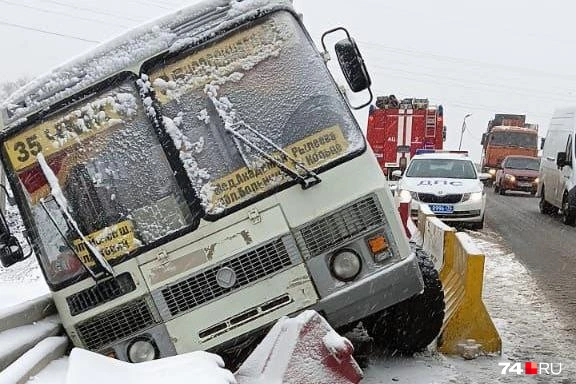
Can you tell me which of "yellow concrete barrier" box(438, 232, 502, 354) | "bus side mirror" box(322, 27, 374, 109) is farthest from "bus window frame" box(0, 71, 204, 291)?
"yellow concrete barrier" box(438, 232, 502, 354)

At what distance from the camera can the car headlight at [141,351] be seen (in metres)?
5.41

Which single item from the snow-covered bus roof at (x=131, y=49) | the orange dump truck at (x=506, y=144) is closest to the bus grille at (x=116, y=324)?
the snow-covered bus roof at (x=131, y=49)

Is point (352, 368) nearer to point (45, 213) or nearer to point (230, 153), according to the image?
point (230, 153)

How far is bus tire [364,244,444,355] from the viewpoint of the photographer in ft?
20.8

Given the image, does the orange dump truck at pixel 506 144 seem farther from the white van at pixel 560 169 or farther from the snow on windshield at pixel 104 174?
the snow on windshield at pixel 104 174

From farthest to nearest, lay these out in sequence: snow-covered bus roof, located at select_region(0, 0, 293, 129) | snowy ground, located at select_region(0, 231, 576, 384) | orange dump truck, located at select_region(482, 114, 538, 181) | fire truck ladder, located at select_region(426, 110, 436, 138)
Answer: orange dump truck, located at select_region(482, 114, 538, 181) < fire truck ladder, located at select_region(426, 110, 436, 138) < snowy ground, located at select_region(0, 231, 576, 384) < snow-covered bus roof, located at select_region(0, 0, 293, 129)

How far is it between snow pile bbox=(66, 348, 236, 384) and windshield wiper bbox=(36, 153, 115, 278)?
1.03 m

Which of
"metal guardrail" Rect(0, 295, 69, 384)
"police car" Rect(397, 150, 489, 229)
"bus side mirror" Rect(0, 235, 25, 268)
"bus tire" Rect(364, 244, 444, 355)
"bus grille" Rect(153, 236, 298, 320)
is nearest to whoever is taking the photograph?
"metal guardrail" Rect(0, 295, 69, 384)

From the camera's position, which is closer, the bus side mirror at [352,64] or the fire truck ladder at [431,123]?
the bus side mirror at [352,64]

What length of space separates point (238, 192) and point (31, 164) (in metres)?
1.46

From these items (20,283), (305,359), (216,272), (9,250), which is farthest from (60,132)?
(20,283)

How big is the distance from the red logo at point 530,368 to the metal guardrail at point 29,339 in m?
3.48

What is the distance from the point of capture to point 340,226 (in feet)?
17.7

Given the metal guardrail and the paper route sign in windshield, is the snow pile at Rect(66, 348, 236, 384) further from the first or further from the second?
the paper route sign in windshield
